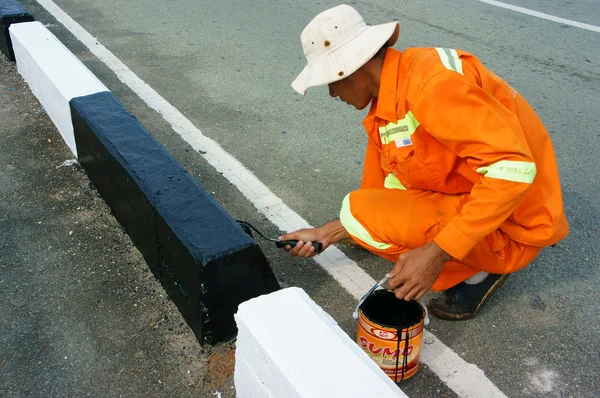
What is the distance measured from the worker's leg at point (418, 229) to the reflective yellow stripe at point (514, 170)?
→ 448 millimetres

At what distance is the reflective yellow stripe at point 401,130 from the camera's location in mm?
2578

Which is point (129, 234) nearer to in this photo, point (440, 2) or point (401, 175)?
point (401, 175)

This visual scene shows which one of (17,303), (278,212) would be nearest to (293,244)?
(278,212)

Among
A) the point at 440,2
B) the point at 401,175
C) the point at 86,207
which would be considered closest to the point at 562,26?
the point at 440,2

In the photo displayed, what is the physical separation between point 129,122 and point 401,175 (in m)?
1.66

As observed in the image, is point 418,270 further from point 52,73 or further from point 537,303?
point 52,73

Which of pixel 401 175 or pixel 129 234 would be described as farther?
pixel 129 234

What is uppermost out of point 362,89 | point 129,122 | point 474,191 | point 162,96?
point 362,89

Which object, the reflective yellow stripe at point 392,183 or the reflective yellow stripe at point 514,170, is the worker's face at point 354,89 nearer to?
the reflective yellow stripe at point 392,183

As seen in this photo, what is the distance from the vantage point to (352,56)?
8.36 feet

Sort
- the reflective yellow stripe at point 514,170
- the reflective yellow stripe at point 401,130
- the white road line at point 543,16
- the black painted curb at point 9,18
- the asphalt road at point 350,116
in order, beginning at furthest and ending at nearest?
1. the white road line at point 543,16
2. the black painted curb at point 9,18
3. the asphalt road at point 350,116
4. the reflective yellow stripe at point 401,130
5. the reflective yellow stripe at point 514,170

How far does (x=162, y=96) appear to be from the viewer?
5434mm

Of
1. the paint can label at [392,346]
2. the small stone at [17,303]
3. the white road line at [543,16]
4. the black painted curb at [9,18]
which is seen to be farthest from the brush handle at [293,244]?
the white road line at [543,16]

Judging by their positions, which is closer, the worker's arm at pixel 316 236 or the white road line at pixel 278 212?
the white road line at pixel 278 212
